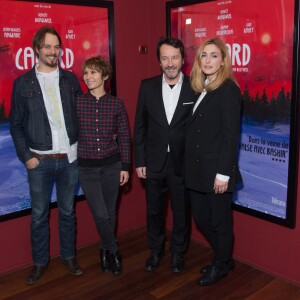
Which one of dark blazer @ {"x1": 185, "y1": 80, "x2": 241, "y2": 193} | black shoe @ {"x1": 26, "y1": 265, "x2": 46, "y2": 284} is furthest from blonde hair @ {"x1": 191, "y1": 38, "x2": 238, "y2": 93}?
black shoe @ {"x1": 26, "y1": 265, "x2": 46, "y2": 284}

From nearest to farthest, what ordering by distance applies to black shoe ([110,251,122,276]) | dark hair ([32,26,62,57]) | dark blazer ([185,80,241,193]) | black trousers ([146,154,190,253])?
dark blazer ([185,80,241,193]) → dark hair ([32,26,62,57]) → black trousers ([146,154,190,253]) → black shoe ([110,251,122,276])

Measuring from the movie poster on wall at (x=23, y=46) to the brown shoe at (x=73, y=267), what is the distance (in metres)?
0.51

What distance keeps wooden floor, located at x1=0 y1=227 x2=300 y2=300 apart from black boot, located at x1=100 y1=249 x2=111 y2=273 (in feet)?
0.16

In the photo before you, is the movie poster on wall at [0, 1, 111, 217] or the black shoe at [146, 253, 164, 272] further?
the black shoe at [146, 253, 164, 272]

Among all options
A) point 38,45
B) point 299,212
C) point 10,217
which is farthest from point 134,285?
point 38,45

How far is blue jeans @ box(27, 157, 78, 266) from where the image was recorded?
274 centimetres

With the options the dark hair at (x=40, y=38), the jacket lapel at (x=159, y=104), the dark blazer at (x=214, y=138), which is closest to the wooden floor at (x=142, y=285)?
the dark blazer at (x=214, y=138)

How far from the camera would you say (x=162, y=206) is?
2965mm

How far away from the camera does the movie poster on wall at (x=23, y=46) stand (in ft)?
9.05

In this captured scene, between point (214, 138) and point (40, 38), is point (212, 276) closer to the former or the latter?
point (214, 138)

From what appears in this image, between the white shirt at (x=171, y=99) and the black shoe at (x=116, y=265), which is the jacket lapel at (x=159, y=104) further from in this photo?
the black shoe at (x=116, y=265)

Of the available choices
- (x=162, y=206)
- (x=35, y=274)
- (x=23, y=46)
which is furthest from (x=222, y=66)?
(x=35, y=274)

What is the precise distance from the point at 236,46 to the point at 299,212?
3.95 feet

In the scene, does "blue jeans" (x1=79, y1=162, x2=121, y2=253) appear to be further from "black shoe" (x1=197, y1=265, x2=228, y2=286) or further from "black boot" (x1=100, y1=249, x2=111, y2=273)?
"black shoe" (x1=197, y1=265, x2=228, y2=286)
